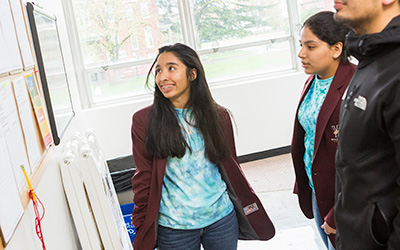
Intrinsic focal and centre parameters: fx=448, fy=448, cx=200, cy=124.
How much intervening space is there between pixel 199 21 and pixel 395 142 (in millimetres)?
4400

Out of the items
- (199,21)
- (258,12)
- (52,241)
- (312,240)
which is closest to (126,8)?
(199,21)

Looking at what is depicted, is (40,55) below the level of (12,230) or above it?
above

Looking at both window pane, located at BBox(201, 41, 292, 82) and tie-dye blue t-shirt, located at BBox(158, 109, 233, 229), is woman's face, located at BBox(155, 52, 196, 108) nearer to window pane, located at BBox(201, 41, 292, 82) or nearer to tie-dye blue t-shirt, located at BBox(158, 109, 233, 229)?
tie-dye blue t-shirt, located at BBox(158, 109, 233, 229)

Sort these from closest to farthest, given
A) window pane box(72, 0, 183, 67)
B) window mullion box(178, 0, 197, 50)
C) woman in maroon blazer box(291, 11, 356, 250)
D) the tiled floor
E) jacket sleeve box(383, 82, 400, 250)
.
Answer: jacket sleeve box(383, 82, 400, 250), woman in maroon blazer box(291, 11, 356, 250), the tiled floor, window pane box(72, 0, 183, 67), window mullion box(178, 0, 197, 50)

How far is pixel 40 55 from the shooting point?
5.59 feet

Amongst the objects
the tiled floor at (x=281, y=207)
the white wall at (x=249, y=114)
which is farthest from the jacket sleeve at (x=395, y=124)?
the white wall at (x=249, y=114)

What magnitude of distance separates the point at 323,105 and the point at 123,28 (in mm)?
3637

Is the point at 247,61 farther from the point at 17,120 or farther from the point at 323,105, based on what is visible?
the point at 17,120

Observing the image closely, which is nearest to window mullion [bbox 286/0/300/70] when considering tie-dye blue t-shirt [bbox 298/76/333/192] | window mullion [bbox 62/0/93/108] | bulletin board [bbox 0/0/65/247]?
window mullion [bbox 62/0/93/108]

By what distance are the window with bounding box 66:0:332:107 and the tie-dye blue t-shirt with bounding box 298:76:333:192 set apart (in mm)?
3320

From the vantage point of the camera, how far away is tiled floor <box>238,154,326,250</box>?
314cm

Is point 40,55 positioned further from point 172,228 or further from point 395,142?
point 395,142

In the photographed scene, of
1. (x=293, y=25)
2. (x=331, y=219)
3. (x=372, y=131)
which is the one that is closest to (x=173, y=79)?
(x=331, y=219)

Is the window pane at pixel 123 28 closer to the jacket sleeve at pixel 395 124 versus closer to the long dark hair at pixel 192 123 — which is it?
the long dark hair at pixel 192 123
